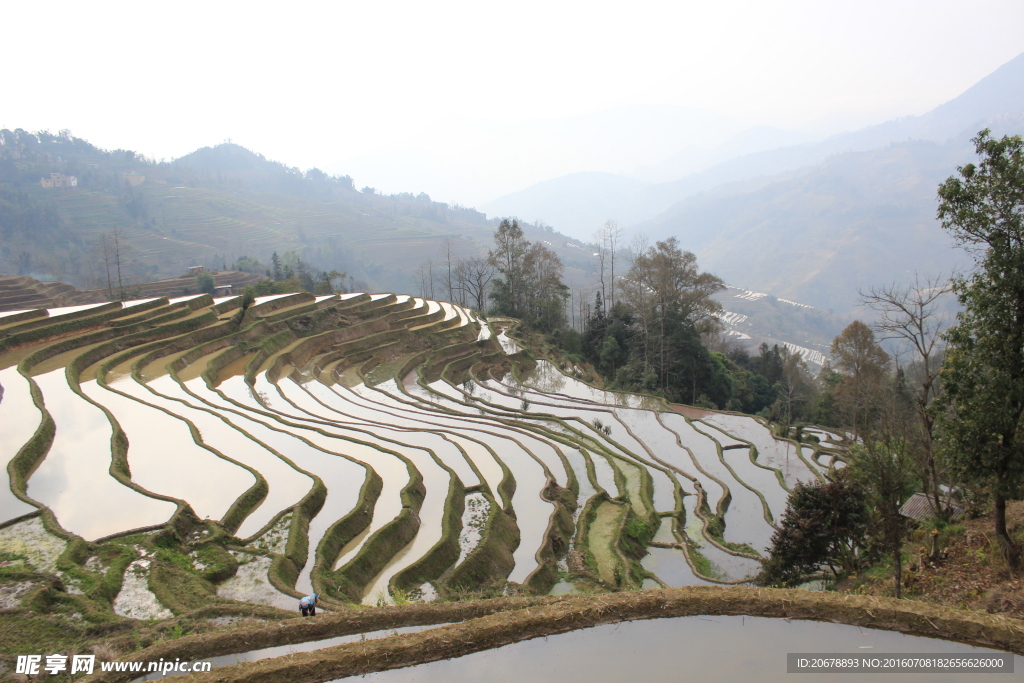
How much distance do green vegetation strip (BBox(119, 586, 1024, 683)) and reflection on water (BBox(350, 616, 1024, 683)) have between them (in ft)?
0.29

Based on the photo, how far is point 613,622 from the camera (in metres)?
6.42

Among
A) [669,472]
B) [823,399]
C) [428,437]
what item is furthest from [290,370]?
[823,399]

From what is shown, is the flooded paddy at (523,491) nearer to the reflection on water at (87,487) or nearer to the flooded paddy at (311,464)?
the flooded paddy at (311,464)

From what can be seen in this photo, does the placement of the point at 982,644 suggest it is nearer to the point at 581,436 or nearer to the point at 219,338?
the point at 581,436

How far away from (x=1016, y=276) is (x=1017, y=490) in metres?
3.22

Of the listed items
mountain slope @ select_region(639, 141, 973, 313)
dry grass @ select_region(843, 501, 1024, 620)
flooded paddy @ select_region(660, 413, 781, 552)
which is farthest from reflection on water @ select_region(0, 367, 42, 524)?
mountain slope @ select_region(639, 141, 973, 313)

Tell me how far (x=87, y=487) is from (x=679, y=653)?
435 inches

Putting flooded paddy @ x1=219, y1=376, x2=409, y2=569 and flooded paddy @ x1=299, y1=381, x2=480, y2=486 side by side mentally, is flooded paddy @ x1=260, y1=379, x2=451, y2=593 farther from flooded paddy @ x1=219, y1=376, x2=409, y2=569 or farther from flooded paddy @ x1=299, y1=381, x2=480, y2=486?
flooded paddy @ x1=219, y1=376, x2=409, y2=569

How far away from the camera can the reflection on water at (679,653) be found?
216 inches

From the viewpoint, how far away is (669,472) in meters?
16.8

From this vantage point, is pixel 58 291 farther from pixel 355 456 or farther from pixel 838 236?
pixel 838 236

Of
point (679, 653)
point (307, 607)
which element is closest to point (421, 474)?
point (307, 607)

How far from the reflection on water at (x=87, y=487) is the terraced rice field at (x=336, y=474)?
0.18 ft

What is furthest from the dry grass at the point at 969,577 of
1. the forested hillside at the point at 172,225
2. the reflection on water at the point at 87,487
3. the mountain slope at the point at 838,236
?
the mountain slope at the point at 838,236
